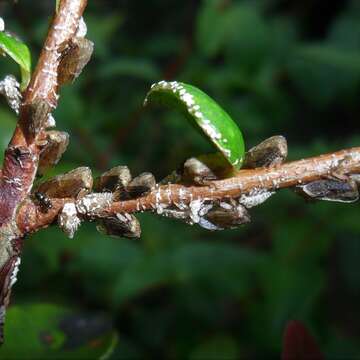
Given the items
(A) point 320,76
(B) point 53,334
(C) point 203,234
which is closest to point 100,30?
(C) point 203,234

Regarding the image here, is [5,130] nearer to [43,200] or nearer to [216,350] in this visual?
[216,350]

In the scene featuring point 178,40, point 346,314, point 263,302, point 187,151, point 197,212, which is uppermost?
point 197,212

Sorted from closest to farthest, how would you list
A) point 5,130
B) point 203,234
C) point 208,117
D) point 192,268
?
point 208,117
point 5,130
point 192,268
point 203,234

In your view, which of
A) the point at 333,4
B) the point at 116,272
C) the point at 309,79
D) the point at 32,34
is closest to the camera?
the point at 116,272

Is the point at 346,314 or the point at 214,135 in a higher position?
the point at 214,135

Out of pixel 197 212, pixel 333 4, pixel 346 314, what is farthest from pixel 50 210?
pixel 333 4

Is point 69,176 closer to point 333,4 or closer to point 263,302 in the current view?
point 263,302

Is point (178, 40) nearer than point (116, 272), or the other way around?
point (116, 272)
